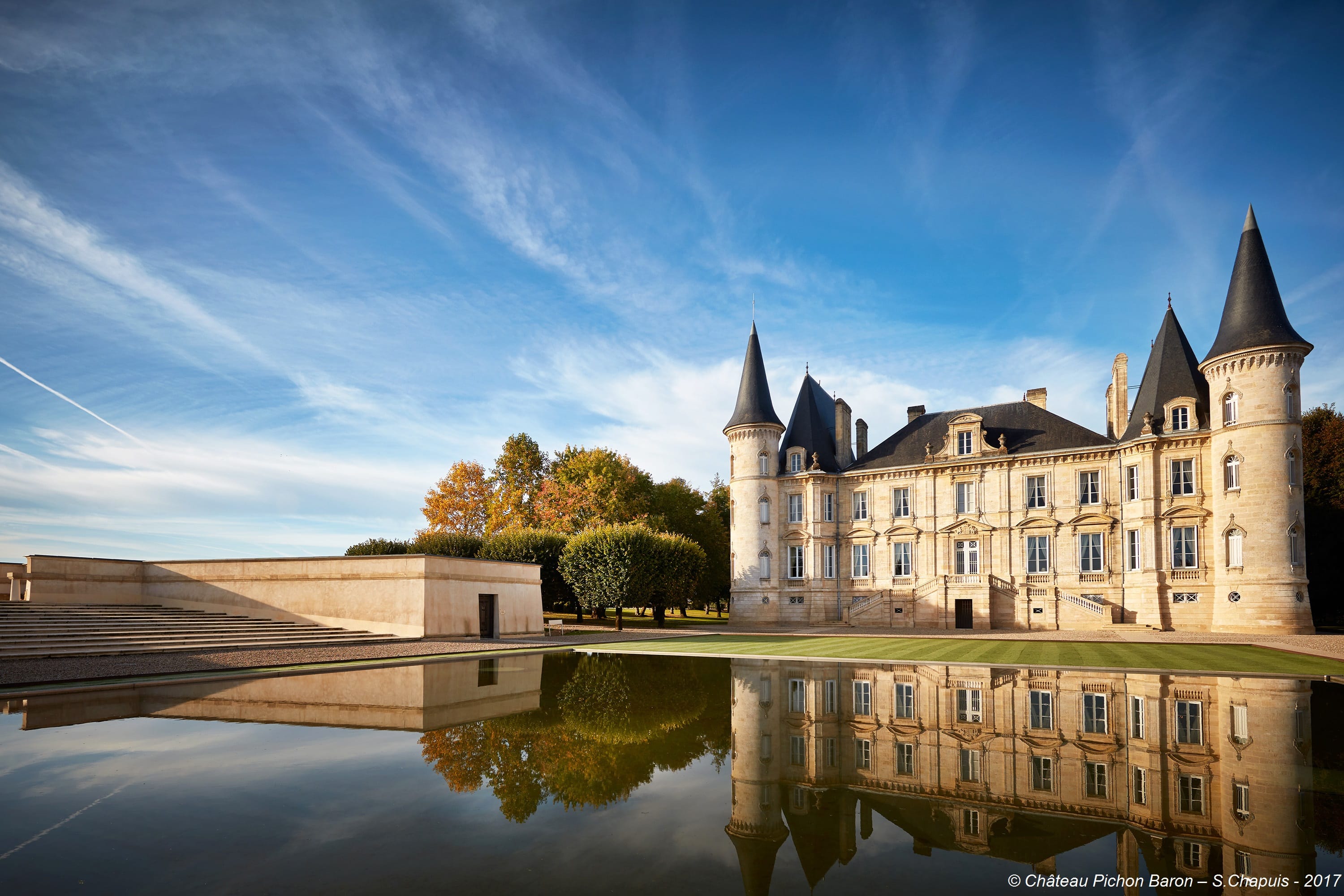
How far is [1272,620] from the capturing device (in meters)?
34.2

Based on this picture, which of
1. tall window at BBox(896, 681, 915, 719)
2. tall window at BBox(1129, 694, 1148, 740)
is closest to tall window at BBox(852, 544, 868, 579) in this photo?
tall window at BBox(896, 681, 915, 719)

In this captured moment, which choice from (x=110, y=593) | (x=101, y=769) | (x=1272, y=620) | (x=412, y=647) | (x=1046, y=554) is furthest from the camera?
(x=1046, y=554)

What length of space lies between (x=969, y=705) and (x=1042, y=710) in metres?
1.13

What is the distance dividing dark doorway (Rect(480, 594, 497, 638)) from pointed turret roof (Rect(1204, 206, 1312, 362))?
1454 inches

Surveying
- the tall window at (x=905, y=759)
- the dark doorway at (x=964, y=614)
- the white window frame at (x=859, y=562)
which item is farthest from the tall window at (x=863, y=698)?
the white window frame at (x=859, y=562)

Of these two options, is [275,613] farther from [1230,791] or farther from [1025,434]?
[1025,434]

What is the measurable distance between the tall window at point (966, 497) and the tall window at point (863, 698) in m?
33.1

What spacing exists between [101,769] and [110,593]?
24737mm

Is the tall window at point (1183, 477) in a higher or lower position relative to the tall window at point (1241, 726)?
higher

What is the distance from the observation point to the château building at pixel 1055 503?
35.6 m

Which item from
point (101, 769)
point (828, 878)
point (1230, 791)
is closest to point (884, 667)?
point (1230, 791)

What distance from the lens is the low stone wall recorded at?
91.1 feet

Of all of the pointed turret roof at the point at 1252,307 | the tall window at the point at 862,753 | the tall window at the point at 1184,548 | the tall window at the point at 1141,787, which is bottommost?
the tall window at the point at 862,753

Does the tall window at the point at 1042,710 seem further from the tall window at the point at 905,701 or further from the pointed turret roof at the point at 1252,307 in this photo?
the pointed turret roof at the point at 1252,307
